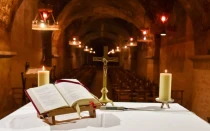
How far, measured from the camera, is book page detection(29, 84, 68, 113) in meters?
2.25

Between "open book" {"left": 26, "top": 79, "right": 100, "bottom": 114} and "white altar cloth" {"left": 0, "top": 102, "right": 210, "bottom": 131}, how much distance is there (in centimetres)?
18

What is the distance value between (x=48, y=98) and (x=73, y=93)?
212mm

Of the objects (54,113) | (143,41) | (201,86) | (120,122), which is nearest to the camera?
(54,113)

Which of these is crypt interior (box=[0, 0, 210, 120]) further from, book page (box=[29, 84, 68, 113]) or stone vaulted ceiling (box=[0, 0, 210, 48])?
book page (box=[29, 84, 68, 113])

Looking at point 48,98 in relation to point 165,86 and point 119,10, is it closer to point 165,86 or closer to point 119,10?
point 165,86

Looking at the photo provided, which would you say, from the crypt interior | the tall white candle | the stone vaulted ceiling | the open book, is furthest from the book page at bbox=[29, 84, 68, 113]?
the stone vaulted ceiling

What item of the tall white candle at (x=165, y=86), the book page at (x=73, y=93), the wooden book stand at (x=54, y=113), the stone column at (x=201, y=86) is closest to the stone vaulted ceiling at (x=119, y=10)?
the stone column at (x=201, y=86)

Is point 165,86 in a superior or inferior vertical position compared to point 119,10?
inferior

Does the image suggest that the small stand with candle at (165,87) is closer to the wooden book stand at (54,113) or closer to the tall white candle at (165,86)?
the tall white candle at (165,86)

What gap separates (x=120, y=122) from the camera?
2.52 m

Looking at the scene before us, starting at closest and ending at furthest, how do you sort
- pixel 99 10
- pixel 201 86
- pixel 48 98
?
pixel 48 98 < pixel 201 86 < pixel 99 10

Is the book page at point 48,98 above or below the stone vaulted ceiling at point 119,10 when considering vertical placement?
below

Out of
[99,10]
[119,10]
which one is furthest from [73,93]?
[99,10]

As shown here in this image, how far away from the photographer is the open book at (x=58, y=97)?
7.45 feet
